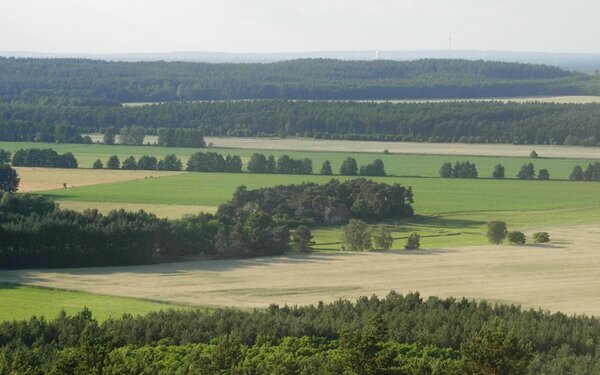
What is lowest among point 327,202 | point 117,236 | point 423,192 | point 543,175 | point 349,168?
point 117,236

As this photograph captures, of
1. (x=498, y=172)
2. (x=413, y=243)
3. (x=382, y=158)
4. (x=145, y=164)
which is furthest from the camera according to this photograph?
(x=382, y=158)

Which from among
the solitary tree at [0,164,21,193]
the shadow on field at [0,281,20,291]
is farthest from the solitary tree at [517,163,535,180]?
the shadow on field at [0,281,20,291]

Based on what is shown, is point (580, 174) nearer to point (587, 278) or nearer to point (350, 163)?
point (350, 163)

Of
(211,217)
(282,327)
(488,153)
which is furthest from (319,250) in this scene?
(488,153)

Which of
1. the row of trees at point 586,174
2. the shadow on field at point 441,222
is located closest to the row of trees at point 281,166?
the row of trees at point 586,174

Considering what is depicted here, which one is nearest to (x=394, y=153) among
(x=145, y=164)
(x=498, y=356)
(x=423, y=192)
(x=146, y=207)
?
(x=145, y=164)

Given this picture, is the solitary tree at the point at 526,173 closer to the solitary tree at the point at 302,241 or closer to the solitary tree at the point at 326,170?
the solitary tree at the point at 326,170

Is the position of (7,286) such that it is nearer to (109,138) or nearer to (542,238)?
(542,238)
